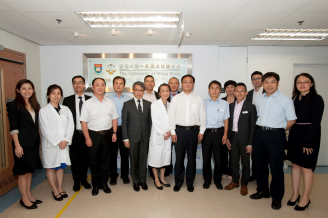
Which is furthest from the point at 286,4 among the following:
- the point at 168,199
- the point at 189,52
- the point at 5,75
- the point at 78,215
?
the point at 5,75

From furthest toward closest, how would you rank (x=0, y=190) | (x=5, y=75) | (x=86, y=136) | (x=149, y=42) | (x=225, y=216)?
1. (x=149, y=42)
2. (x=5, y=75)
3. (x=0, y=190)
4. (x=86, y=136)
5. (x=225, y=216)

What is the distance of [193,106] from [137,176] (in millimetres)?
1511

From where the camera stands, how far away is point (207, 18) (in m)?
2.99

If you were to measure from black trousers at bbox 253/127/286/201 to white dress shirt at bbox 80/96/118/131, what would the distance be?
226 centimetres

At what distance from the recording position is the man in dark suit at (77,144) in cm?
314

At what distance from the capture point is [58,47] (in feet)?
15.1

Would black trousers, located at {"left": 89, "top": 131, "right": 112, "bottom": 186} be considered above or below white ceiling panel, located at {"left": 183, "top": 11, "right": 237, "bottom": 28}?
below

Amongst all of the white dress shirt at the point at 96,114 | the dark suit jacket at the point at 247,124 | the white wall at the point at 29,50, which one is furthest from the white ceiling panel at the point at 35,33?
the dark suit jacket at the point at 247,124

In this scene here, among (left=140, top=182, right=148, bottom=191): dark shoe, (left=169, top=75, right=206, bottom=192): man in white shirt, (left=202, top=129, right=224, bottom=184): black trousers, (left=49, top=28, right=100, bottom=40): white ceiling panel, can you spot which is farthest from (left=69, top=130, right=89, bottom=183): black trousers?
(left=202, top=129, right=224, bottom=184): black trousers

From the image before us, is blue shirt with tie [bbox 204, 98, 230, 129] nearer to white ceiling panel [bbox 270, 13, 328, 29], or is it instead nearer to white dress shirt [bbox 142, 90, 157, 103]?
white dress shirt [bbox 142, 90, 157, 103]

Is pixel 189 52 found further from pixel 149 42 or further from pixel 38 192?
pixel 38 192

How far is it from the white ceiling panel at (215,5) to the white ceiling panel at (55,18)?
1.74 metres

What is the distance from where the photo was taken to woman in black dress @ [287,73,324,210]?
247 cm

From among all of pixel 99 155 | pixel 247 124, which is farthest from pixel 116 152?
pixel 247 124
